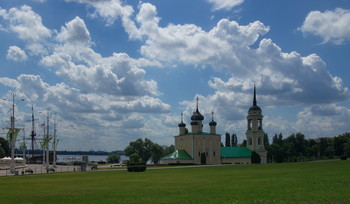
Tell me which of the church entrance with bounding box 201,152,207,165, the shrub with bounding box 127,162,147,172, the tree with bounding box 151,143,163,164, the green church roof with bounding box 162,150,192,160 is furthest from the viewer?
the tree with bounding box 151,143,163,164

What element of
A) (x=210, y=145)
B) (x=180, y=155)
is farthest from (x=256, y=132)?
(x=180, y=155)

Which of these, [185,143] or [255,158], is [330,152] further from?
[185,143]

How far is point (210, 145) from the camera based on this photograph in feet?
330

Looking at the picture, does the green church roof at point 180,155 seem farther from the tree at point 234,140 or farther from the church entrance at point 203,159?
the tree at point 234,140

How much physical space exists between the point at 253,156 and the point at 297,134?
33.2 metres

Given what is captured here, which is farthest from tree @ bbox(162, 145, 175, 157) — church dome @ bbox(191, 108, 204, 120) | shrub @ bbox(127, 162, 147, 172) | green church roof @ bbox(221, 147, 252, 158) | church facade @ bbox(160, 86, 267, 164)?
shrub @ bbox(127, 162, 147, 172)

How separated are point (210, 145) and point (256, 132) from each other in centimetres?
1486

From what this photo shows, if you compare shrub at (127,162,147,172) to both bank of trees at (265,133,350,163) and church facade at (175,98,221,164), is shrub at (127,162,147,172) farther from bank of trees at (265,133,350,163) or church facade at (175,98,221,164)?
bank of trees at (265,133,350,163)

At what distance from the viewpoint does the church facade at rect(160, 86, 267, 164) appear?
97.4 meters

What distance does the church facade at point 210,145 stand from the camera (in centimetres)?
9743

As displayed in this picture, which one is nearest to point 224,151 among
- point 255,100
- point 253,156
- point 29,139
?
point 253,156

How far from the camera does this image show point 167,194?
67.3 feet

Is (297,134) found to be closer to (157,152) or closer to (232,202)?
(157,152)

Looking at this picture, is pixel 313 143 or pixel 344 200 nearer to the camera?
pixel 344 200
